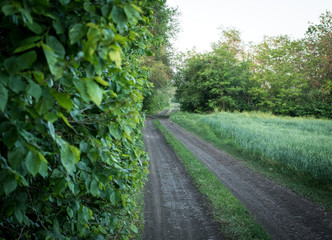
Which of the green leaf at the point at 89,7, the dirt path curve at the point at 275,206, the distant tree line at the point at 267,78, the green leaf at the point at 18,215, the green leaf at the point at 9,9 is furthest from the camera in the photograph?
the distant tree line at the point at 267,78

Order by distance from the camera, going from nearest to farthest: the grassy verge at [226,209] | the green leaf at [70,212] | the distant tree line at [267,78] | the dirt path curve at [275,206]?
the green leaf at [70,212], the grassy verge at [226,209], the dirt path curve at [275,206], the distant tree line at [267,78]

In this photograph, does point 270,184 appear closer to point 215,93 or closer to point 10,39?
point 10,39

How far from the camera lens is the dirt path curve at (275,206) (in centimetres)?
542

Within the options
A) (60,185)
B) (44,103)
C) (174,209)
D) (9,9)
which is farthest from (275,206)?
(9,9)

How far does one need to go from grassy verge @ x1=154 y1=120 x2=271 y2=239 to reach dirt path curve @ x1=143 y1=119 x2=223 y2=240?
279 mm

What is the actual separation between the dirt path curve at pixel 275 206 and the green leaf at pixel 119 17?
6.10 meters

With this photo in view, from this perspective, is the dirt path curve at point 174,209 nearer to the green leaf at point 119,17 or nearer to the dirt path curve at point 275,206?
the dirt path curve at point 275,206

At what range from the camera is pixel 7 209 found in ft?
5.51

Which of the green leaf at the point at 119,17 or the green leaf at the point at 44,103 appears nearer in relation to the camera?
the green leaf at the point at 44,103

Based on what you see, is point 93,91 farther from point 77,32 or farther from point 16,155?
point 16,155

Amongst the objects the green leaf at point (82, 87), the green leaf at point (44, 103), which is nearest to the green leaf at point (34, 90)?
the green leaf at point (44, 103)

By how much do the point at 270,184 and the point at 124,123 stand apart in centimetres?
850

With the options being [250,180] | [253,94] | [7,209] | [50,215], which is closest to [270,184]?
[250,180]

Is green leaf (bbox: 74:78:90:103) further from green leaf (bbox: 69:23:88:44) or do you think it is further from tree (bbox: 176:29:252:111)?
tree (bbox: 176:29:252:111)
